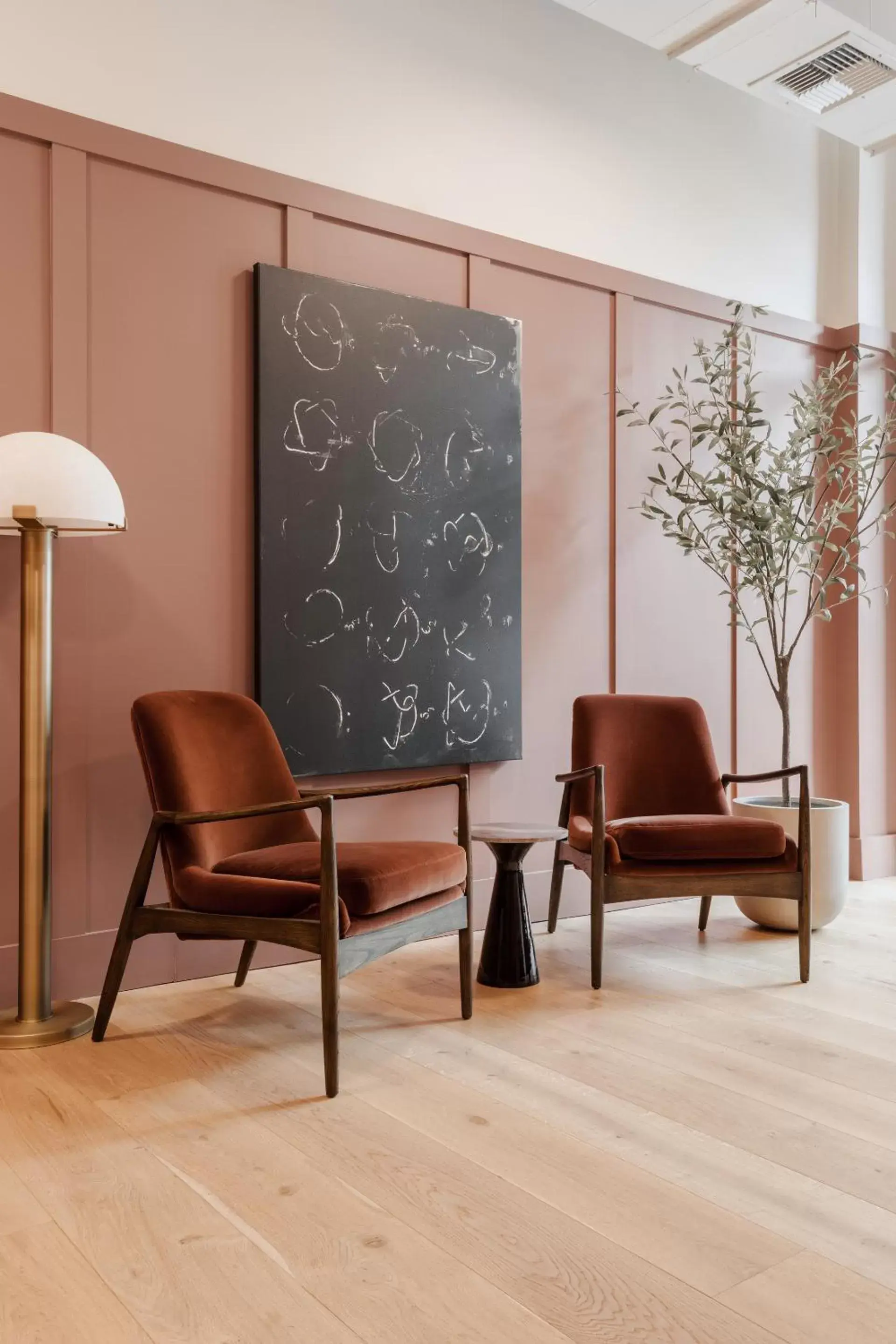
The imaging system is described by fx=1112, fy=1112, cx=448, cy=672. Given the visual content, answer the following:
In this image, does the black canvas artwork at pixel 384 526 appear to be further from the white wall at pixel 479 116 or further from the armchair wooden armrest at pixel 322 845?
the armchair wooden armrest at pixel 322 845

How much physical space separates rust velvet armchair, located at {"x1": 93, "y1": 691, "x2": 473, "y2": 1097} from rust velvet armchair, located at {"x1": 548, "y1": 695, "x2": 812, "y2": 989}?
0.55 metres

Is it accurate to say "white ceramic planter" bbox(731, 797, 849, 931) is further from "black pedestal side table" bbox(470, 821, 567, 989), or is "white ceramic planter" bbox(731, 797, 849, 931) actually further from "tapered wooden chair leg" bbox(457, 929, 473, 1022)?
"tapered wooden chair leg" bbox(457, 929, 473, 1022)

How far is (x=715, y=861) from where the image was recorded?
347cm

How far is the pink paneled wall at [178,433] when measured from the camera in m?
3.23

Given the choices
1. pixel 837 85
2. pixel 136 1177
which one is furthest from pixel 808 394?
pixel 136 1177

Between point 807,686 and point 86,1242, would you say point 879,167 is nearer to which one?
point 807,686

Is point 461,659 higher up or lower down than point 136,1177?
higher up

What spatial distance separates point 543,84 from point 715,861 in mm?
3132

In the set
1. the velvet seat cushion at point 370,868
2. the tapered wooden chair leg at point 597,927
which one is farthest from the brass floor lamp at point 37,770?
the tapered wooden chair leg at point 597,927

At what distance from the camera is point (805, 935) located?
347 centimetres

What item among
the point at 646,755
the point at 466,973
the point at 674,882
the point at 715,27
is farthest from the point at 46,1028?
the point at 715,27

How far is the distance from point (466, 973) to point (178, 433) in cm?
187

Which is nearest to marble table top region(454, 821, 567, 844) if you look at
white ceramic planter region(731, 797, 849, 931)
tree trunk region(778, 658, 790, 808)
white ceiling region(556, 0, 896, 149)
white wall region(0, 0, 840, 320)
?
white ceramic planter region(731, 797, 849, 931)

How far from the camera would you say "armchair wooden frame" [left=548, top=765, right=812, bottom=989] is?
339 cm
